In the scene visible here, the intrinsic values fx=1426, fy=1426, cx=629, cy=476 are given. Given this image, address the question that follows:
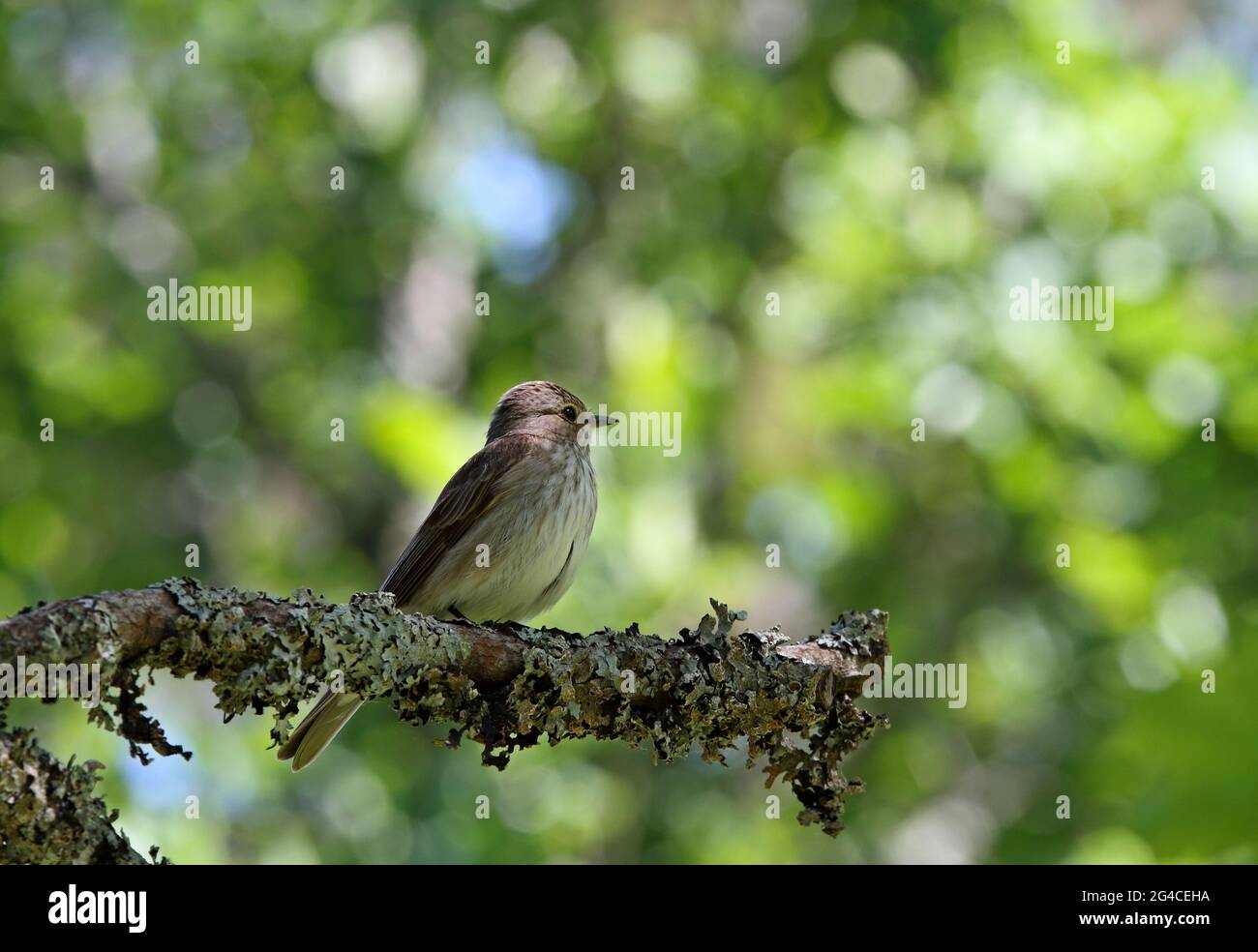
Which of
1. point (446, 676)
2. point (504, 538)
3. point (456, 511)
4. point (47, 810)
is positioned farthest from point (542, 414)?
point (47, 810)

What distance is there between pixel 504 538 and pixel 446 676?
8.74 feet

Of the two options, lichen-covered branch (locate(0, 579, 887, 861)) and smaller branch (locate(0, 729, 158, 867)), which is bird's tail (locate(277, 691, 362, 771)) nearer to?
lichen-covered branch (locate(0, 579, 887, 861))

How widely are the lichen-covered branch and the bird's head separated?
2898 mm

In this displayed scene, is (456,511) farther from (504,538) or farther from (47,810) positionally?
(47,810)

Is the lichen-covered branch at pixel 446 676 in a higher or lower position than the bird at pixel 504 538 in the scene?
lower

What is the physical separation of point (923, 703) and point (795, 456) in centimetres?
295

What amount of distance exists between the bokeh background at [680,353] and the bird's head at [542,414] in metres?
1.91

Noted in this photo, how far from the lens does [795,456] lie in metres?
13.0

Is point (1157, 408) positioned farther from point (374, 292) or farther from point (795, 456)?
point (374, 292)

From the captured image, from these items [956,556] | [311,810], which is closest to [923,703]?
[956,556]

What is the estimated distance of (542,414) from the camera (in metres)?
7.43

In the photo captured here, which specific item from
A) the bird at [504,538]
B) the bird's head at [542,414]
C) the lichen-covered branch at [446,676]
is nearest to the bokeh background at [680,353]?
the bird's head at [542,414]

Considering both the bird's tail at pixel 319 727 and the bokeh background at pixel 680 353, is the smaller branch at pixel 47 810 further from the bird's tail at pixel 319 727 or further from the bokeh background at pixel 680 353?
the bokeh background at pixel 680 353

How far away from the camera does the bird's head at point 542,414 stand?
7.31m
